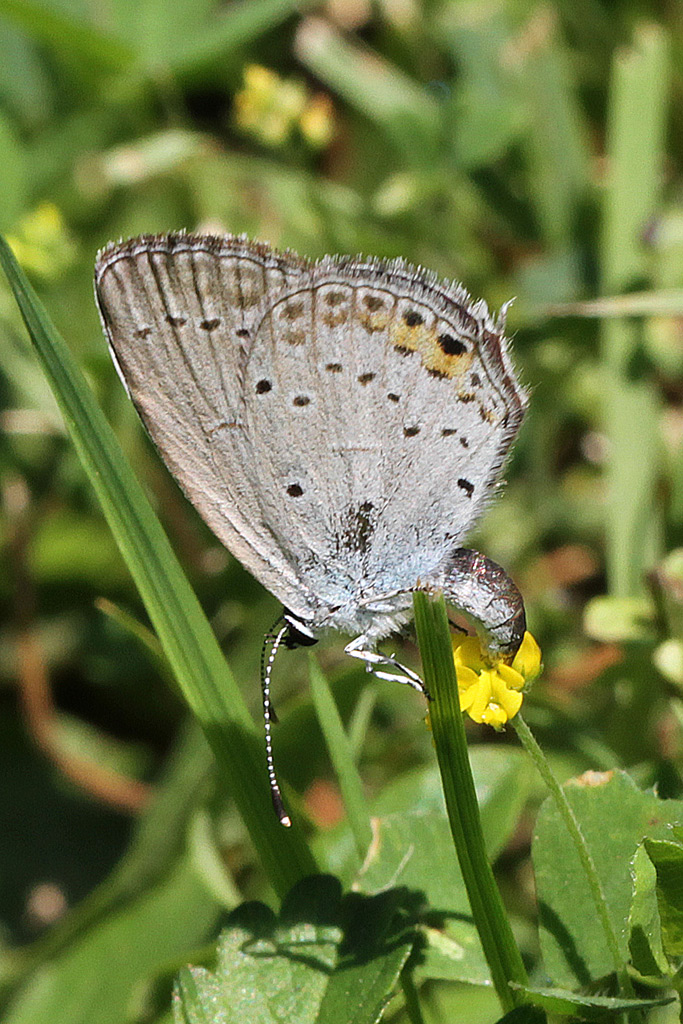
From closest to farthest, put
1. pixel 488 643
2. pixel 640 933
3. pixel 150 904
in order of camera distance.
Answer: pixel 640 933 → pixel 488 643 → pixel 150 904

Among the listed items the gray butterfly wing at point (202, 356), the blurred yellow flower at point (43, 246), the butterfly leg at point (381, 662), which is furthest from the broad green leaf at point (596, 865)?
the blurred yellow flower at point (43, 246)

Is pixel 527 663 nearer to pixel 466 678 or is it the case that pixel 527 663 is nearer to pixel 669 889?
pixel 466 678

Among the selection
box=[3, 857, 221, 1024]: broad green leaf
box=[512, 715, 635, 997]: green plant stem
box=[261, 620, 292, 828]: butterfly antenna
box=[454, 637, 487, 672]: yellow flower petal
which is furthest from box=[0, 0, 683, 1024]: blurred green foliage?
box=[512, 715, 635, 997]: green plant stem

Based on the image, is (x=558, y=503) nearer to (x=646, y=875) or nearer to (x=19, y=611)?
(x=19, y=611)

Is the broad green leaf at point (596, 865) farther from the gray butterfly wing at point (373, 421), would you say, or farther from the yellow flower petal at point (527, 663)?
the gray butterfly wing at point (373, 421)

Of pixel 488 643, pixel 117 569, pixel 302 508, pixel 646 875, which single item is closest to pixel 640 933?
pixel 646 875

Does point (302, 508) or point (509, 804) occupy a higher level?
point (302, 508)
